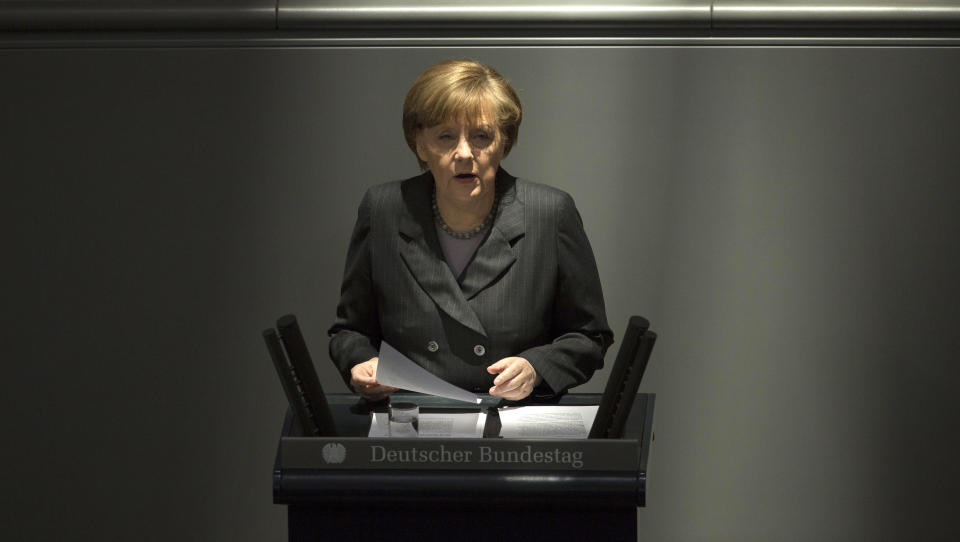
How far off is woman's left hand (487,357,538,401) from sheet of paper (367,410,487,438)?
0.13 meters

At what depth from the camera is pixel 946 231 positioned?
4.59 meters

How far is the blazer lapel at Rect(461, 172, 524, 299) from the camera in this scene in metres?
3.38

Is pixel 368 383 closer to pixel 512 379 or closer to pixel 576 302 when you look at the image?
pixel 512 379

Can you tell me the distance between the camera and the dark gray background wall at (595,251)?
14.9ft

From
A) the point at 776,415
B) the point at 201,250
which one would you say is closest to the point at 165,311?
the point at 201,250

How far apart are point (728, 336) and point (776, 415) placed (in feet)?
0.99

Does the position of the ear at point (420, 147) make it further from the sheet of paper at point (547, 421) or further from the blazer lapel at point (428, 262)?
the sheet of paper at point (547, 421)

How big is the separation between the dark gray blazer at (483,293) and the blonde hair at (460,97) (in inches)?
8.1

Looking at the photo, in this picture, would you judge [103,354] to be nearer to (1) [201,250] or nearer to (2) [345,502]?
(1) [201,250]

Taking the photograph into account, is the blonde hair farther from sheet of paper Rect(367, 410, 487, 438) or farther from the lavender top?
sheet of paper Rect(367, 410, 487, 438)

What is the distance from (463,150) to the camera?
3.31 m

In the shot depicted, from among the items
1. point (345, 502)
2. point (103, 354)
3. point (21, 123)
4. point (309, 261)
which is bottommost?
point (345, 502)

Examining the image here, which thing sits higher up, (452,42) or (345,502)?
(452,42)

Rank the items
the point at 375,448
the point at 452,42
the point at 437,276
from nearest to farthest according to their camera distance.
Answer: the point at 375,448 < the point at 437,276 < the point at 452,42
